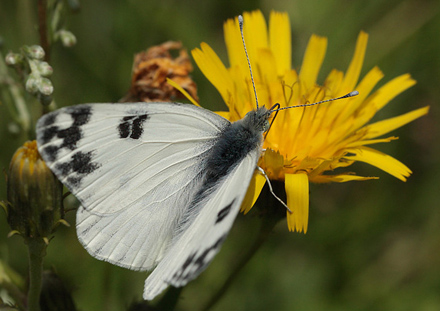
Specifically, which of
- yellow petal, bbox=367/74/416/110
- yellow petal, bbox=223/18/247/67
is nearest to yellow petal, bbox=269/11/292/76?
yellow petal, bbox=223/18/247/67

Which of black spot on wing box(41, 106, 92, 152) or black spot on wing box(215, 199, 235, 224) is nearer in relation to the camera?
black spot on wing box(215, 199, 235, 224)

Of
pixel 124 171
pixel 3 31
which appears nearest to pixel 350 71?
pixel 124 171

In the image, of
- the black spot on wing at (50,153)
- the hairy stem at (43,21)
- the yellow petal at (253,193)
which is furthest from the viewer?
the hairy stem at (43,21)

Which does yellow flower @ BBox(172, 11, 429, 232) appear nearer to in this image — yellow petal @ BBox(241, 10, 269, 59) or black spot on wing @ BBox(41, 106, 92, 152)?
yellow petal @ BBox(241, 10, 269, 59)

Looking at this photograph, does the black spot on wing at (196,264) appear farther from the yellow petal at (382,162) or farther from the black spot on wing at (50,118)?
the yellow petal at (382,162)

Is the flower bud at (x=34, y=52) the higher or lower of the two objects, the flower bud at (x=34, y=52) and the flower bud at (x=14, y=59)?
the higher

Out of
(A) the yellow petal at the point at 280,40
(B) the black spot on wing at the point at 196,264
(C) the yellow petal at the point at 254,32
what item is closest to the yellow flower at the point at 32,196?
(B) the black spot on wing at the point at 196,264
